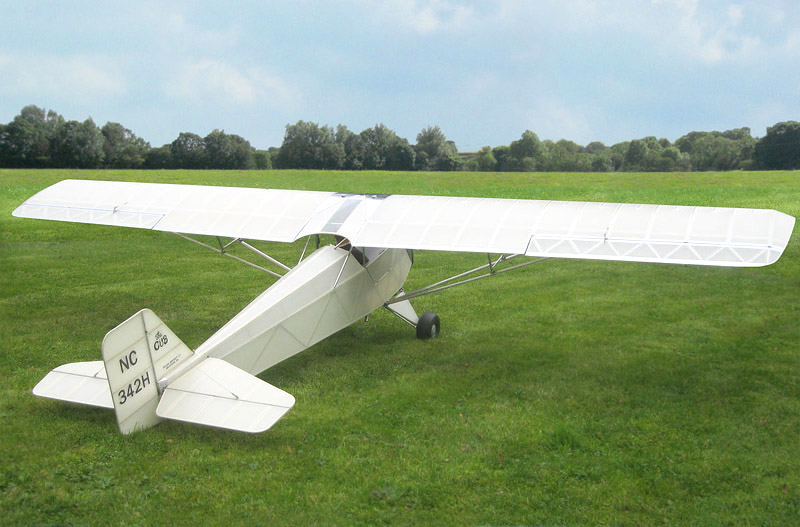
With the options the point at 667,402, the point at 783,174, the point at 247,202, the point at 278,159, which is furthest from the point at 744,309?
the point at 278,159

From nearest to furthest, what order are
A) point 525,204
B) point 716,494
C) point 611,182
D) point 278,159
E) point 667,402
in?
point 716,494 < point 667,402 < point 525,204 < point 611,182 < point 278,159

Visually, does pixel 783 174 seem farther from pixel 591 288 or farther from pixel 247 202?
pixel 247 202

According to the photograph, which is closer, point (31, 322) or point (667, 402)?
point (667, 402)

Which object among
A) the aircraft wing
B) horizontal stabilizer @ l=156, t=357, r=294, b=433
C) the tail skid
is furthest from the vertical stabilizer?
the aircraft wing

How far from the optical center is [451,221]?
32.4 ft

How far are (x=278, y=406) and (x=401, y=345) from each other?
13.6 ft

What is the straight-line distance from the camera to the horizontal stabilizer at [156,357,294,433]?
6332mm

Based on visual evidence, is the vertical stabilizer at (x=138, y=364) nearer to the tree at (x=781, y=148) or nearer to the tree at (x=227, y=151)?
the tree at (x=227, y=151)

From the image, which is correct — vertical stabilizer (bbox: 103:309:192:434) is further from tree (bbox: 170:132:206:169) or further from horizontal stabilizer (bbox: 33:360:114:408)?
tree (bbox: 170:132:206:169)

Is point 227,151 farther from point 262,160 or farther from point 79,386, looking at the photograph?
point 79,386

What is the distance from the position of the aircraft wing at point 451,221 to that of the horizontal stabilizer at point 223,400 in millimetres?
3195

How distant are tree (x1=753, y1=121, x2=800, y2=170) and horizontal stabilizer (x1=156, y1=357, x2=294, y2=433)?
39.8 meters

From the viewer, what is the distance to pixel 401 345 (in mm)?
10406

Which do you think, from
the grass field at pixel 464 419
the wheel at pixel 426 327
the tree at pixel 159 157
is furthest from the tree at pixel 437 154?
the wheel at pixel 426 327
